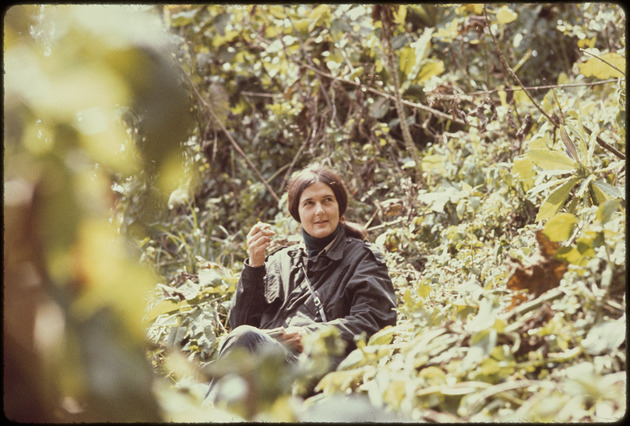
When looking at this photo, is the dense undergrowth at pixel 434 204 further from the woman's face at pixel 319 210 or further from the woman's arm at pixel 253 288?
the woman's face at pixel 319 210

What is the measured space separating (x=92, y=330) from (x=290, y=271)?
6.95 feet

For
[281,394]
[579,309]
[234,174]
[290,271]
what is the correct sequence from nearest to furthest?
1. [281,394]
2. [579,309]
3. [290,271]
4. [234,174]

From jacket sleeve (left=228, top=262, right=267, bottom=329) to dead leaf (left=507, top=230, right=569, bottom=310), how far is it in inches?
59.2

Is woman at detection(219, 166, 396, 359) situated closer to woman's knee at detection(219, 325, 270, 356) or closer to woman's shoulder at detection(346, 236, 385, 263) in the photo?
woman's shoulder at detection(346, 236, 385, 263)

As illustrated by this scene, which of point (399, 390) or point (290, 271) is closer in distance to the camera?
point (399, 390)

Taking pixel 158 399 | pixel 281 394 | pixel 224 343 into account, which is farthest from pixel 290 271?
pixel 158 399

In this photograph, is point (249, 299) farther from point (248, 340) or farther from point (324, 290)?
point (248, 340)

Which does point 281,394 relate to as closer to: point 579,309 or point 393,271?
point 579,309

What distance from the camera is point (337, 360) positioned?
2094 mm

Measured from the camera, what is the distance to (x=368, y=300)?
2.36m

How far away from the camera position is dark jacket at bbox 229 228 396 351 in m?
2.35

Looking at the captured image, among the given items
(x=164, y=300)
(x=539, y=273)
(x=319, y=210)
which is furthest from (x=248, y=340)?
(x=164, y=300)

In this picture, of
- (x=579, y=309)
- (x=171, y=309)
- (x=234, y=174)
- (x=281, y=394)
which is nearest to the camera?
(x=281, y=394)

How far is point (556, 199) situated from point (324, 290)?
1.05m
